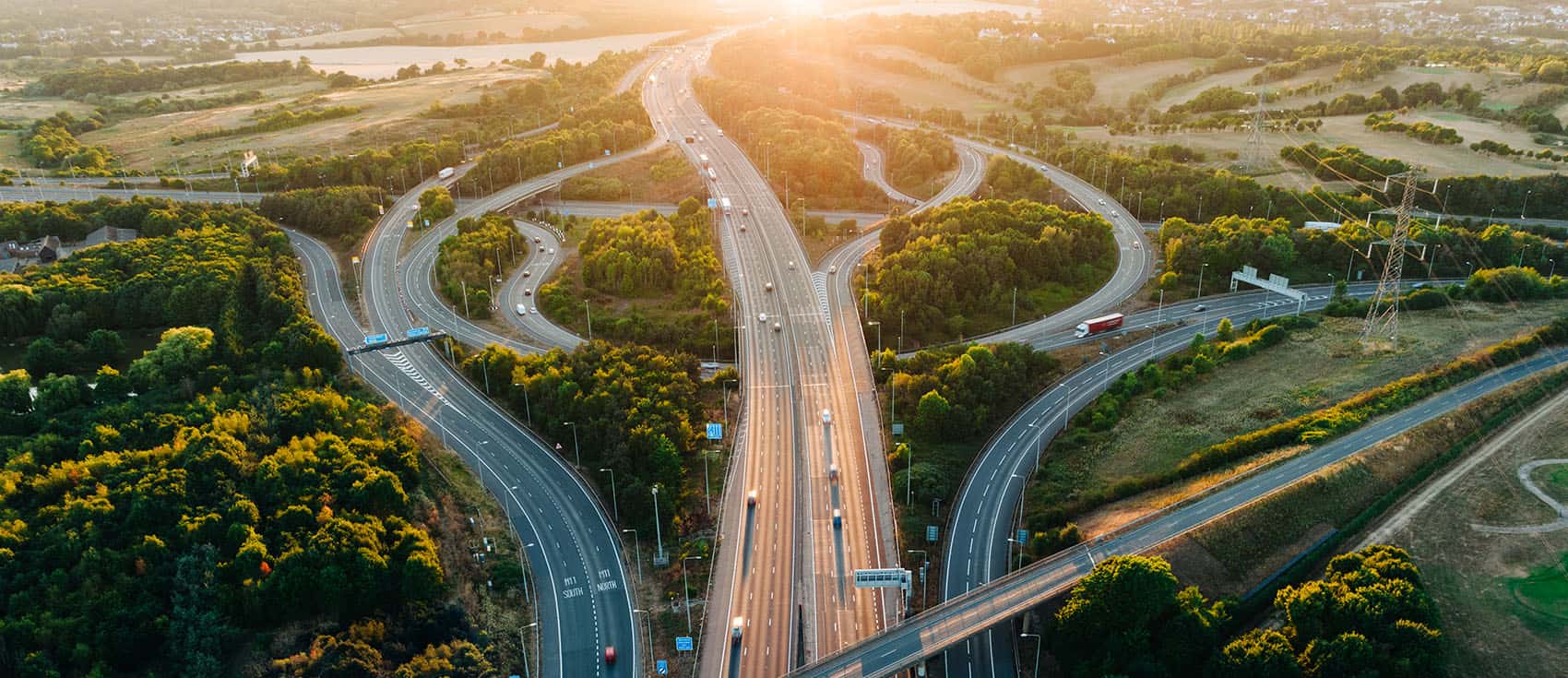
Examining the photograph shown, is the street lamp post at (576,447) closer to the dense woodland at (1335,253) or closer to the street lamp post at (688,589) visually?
the street lamp post at (688,589)

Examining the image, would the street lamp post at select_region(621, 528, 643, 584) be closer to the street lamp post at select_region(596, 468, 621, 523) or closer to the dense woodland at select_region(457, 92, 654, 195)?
A: the street lamp post at select_region(596, 468, 621, 523)

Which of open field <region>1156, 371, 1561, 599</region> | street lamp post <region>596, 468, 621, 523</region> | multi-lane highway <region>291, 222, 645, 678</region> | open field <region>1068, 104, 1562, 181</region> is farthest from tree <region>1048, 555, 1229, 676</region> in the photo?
open field <region>1068, 104, 1562, 181</region>

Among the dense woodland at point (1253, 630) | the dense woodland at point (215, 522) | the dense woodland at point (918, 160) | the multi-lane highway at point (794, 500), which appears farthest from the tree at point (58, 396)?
the dense woodland at point (918, 160)

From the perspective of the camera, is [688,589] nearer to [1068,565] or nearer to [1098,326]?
[1068,565]

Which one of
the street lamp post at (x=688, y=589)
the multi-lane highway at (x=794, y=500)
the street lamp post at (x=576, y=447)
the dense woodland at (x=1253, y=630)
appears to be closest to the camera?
the dense woodland at (x=1253, y=630)

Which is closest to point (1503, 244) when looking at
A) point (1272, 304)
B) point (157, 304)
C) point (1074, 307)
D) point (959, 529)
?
point (1272, 304)

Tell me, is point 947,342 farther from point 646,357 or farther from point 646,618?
point 646,618

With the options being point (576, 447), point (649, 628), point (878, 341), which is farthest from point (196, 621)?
point (878, 341)

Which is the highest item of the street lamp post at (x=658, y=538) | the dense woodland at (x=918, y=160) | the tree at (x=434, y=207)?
the dense woodland at (x=918, y=160)
